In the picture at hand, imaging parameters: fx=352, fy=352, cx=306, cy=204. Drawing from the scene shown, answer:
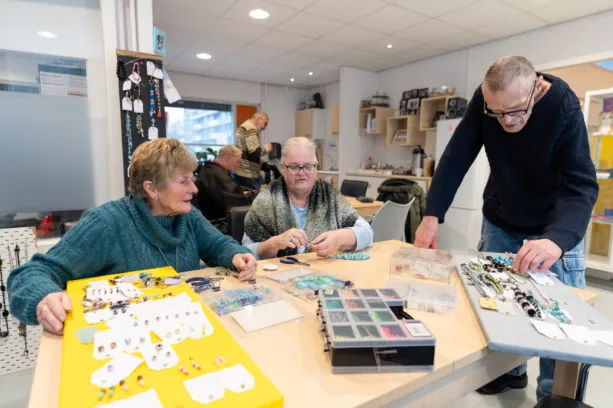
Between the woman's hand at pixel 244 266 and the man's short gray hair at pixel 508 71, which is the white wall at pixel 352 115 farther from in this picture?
the woman's hand at pixel 244 266

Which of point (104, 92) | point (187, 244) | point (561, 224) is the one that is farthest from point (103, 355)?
point (104, 92)

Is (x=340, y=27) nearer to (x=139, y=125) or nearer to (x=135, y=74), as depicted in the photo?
(x=135, y=74)

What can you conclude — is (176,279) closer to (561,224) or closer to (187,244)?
(187,244)

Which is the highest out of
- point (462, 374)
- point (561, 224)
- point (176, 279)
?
point (561, 224)

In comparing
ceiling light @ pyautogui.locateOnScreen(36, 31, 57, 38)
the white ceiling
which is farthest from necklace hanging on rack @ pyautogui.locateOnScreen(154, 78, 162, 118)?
the white ceiling

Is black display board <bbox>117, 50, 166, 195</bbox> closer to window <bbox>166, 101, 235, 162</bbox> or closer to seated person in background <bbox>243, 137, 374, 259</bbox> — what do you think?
seated person in background <bbox>243, 137, 374, 259</bbox>

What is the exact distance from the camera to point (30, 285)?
89cm

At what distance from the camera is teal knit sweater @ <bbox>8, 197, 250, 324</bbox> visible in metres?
0.91

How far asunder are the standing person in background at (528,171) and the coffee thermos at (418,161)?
3.39 meters

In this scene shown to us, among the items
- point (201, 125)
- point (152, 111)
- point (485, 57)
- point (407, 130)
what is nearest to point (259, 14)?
point (152, 111)

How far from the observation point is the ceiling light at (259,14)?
3.43 metres

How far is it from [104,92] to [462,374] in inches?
104

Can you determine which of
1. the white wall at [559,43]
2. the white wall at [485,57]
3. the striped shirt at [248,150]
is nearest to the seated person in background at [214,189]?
the striped shirt at [248,150]

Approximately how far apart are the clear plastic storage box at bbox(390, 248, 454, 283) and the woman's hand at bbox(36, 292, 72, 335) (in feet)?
2.99
